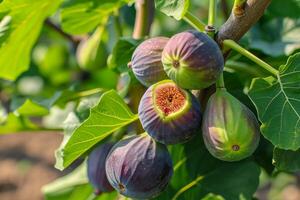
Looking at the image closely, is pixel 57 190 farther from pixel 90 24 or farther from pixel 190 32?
pixel 190 32

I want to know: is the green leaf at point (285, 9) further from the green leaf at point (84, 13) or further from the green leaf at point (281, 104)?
the green leaf at point (281, 104)

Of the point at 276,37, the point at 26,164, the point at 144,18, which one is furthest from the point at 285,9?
the point at 26,164

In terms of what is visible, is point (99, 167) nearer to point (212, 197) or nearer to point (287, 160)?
point (212, 197)

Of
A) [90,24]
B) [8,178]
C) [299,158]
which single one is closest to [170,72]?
[299,158]

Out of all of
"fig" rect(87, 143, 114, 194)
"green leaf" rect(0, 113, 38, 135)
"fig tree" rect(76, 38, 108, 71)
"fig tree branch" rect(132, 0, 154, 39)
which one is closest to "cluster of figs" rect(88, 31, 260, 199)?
"fig" rect(87, 143, 114, 194)

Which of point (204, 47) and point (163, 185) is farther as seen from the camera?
point (163, 185)

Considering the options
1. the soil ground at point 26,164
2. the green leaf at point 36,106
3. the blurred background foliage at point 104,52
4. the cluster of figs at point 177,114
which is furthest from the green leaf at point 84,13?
the soil ground at point 26,164
